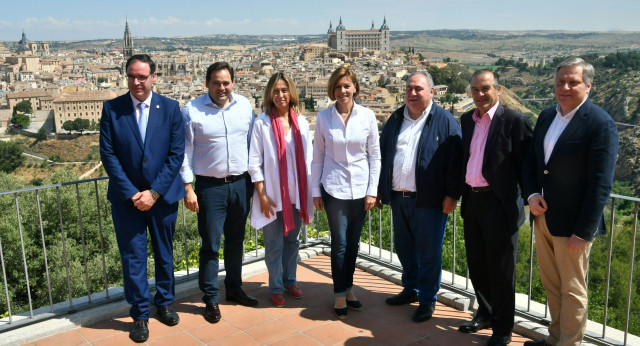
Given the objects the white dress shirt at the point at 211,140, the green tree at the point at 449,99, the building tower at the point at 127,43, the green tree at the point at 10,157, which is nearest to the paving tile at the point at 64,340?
the white dress shirt at the point at 211,140

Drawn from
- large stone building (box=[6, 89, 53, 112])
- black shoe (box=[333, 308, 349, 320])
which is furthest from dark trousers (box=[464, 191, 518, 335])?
large stone building (box=[6, 89, 53, 112])

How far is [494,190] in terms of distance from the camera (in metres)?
2.82

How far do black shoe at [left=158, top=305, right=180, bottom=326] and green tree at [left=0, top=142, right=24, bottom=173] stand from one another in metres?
51.9

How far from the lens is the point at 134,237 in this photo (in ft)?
10.1

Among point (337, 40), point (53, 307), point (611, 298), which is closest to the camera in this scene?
point (53, 307)

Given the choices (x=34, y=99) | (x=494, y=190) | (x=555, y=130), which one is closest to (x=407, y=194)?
(x=494, y=190)

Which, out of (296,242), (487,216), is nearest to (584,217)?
(487,216)

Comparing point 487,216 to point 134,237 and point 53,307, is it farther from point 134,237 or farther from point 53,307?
point 53,307

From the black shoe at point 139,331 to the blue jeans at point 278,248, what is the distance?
33.0 inches

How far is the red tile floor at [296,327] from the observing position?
120 inches

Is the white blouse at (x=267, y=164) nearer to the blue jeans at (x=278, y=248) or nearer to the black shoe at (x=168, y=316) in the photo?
the blue jeans at (x=278, y=248)

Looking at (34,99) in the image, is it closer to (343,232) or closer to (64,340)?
(64,340)

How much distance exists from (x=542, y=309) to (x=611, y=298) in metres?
13.7

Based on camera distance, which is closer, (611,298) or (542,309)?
(542,309)
